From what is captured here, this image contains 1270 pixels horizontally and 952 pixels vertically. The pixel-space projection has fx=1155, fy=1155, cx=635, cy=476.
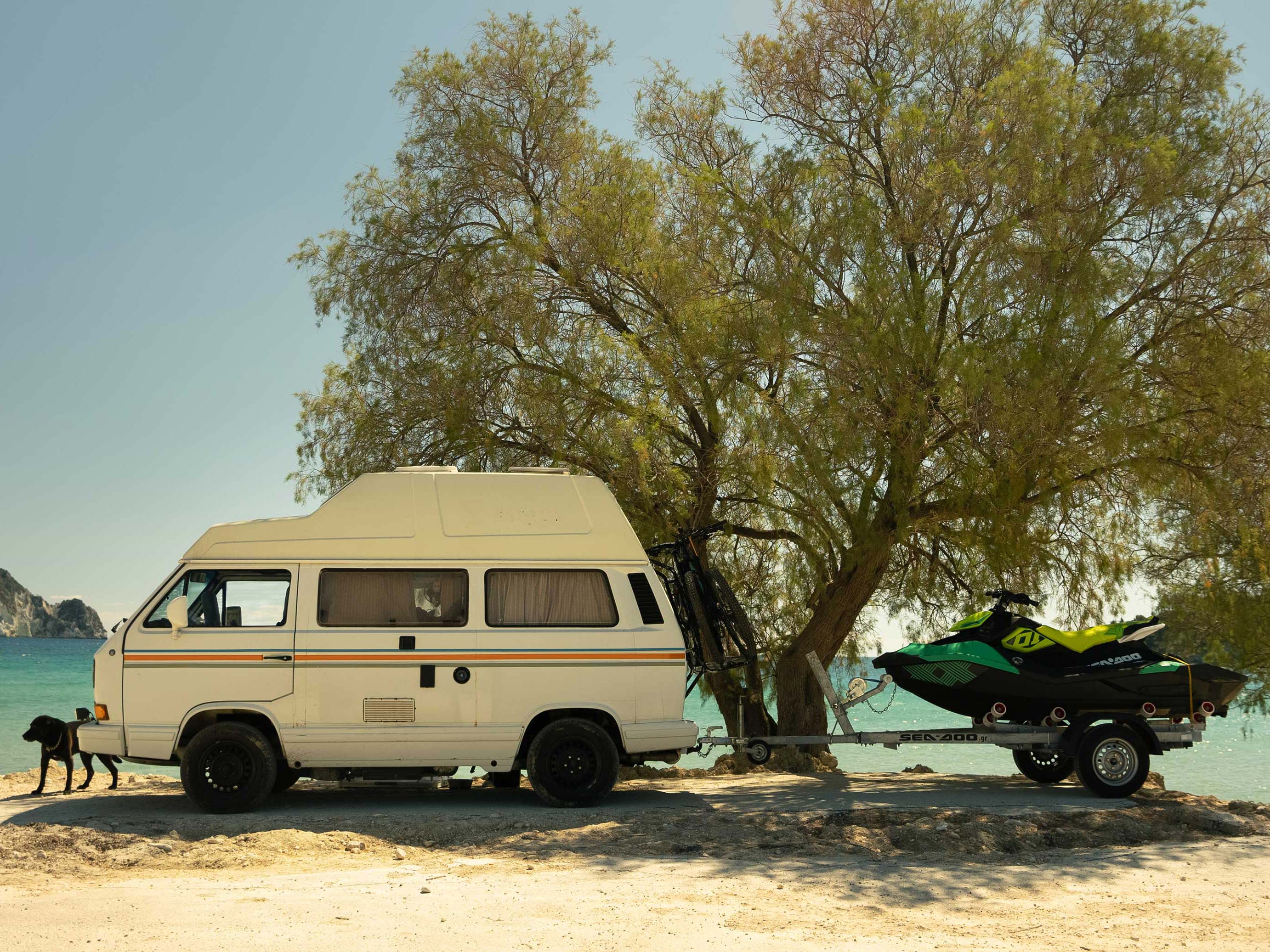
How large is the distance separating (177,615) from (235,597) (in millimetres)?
511

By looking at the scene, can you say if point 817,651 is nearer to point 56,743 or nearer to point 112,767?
point 112,767

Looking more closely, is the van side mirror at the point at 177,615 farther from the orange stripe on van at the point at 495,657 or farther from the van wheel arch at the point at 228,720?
the orange stripe on van at the point at 495,657

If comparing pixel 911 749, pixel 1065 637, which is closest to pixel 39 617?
pixel 911 749

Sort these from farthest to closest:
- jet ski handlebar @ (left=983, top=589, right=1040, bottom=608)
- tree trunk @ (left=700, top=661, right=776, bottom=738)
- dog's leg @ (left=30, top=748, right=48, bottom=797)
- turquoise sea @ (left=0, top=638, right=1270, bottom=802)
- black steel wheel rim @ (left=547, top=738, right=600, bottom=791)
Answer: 1. turquoise sea @ (left=0, top=638, right=1270, bottom=802)
2. tree trunk @ (left=700, top=661, right=776, bottom=738)
3. jet ski handlebar @ (left=983, top=589, right=1040, bottom=608)
4. dog's leg @ (left=30, top=748, right=48, bottom=797)
5. black steel wheel rim @ (left=547, top=738, right=600, bottom=791)

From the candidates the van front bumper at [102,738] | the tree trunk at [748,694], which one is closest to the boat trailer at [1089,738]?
the tree trunk at [748,694]

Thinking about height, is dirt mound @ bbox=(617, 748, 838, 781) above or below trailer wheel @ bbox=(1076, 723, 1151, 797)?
below

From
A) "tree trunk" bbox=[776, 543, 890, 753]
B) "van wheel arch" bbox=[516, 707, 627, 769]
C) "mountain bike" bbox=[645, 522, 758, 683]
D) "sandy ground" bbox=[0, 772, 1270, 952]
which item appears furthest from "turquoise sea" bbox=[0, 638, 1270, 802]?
"van wheel arch" bbox=[516, 707, 627, 769]

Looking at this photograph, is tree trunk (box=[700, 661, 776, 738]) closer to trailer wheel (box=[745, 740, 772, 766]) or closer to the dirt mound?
the dirt mound

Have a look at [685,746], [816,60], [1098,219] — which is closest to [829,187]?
[816,60]

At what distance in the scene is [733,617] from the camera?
38.4 ft

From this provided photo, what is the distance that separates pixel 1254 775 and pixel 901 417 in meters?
25.8

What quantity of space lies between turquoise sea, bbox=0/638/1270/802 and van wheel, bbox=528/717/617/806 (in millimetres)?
3090

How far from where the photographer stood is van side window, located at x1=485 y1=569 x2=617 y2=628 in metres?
10.5

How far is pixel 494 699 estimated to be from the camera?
10.3 meters
